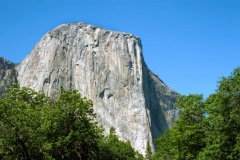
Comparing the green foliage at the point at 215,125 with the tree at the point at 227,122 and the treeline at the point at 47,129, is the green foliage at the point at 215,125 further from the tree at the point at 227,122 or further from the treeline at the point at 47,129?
the treeline at the point at 47,129

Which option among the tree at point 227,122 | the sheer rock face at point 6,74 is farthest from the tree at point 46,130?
the sheer rock face at point 6,74

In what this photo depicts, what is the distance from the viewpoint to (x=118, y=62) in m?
155

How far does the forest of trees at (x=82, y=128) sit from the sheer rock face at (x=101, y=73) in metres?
107

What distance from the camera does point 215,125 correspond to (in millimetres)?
27750

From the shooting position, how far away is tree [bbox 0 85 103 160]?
2372cm

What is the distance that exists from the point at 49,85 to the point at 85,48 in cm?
2504

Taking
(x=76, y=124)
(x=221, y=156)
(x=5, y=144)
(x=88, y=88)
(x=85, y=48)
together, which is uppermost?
(x=85, y=48)

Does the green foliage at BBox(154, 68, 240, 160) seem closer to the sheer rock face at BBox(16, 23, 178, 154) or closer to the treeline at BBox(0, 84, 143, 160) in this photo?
the treeline at BBox(0, 84, 143, 160)

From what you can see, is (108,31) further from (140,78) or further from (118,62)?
(140,78)

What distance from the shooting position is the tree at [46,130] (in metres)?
23.7

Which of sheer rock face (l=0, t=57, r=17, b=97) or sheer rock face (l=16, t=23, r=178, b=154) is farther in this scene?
sheer rock face (l=0, t=57, r=17, b=97)

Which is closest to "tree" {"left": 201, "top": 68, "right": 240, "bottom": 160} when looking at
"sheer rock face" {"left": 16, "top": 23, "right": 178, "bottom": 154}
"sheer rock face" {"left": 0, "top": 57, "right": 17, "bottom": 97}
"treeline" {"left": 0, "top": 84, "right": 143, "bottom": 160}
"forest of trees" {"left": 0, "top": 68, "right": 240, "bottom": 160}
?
"forest of trees" {"left": 0, "top": 68, "right": 240, "bottom": 160}

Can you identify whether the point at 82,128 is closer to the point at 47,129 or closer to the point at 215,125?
the point at 47,129

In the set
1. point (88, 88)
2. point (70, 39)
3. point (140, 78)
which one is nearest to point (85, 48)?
point (70, 39)
